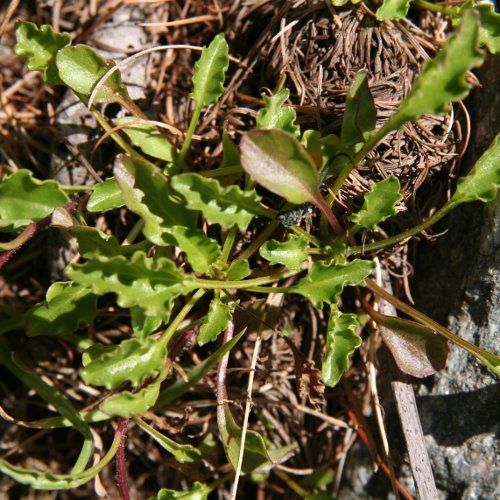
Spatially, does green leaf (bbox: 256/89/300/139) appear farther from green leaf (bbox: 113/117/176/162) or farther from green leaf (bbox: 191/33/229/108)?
green leaf (bbox: 113/117/176/162)

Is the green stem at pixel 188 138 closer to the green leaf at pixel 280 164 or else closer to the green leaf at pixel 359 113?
the green leaf at pixel 280 164

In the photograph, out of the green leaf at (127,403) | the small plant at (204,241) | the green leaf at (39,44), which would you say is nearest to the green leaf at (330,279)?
the small plant at (204,241)

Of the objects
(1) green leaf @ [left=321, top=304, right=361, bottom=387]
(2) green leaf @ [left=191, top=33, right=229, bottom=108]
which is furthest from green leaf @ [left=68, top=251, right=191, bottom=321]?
(2) green leaf @ [left=191, top=33, right=229, bottom=108]

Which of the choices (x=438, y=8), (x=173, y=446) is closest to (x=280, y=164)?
(x=438, y=8)

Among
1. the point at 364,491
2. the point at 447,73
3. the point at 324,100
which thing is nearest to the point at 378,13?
the point at 324,100

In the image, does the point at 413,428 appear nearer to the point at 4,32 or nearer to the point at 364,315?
the point at 364,315

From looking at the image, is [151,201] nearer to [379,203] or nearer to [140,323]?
[140,323]

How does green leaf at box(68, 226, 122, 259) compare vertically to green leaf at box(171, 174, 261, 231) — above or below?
below
